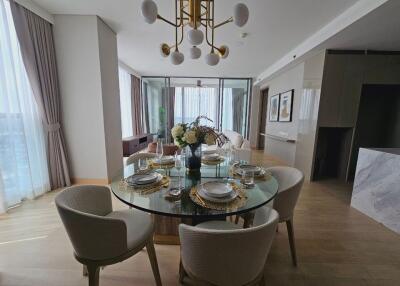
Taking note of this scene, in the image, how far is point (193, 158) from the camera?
1657mm

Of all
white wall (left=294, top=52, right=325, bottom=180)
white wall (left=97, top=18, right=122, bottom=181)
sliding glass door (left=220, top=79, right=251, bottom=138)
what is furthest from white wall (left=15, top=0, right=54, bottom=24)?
sliding glass door (left=220, top=79, right=251, bottom=138)

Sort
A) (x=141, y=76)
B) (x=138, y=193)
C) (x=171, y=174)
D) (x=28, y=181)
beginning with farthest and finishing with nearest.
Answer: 1. (x=141, y=76)
2. (x=28, y=181)
3. (x=171, y=174)
4. (x=138, y=193)

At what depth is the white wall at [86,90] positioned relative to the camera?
2.68 metres

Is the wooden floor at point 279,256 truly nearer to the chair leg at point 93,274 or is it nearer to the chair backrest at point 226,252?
the chair leg at point 93,274

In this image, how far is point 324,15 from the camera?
249 cm

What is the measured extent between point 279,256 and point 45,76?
371 centimetres

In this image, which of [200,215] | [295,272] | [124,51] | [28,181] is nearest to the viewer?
[200,215]

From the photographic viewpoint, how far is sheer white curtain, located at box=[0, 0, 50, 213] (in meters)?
2.10

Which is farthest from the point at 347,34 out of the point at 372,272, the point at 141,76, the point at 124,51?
the point at 141,76

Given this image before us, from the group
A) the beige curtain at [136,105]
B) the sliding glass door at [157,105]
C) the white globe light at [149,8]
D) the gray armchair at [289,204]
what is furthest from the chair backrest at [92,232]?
the sliding glass door at [157,105]

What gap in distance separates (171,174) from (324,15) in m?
3.08

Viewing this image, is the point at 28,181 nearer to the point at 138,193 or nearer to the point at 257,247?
the point at 138,193

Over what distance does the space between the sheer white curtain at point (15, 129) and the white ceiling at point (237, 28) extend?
0.81 meters

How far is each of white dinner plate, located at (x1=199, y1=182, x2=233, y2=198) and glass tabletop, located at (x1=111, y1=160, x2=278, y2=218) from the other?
11 centimetres
